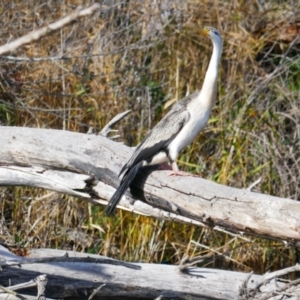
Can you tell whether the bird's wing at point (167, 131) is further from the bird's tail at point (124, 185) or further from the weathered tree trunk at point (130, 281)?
the weathered tree trunk at point (130, 281)

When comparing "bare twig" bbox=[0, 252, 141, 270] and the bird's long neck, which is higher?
the bird's long neck

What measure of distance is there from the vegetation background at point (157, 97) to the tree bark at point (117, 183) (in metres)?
1.23

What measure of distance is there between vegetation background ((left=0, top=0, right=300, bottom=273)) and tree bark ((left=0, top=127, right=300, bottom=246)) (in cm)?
123

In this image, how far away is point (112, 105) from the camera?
5.56 m

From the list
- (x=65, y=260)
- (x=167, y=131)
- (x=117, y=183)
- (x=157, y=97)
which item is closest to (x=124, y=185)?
(x=117, y=183)

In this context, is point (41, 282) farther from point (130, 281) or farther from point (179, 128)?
point (179, 128)

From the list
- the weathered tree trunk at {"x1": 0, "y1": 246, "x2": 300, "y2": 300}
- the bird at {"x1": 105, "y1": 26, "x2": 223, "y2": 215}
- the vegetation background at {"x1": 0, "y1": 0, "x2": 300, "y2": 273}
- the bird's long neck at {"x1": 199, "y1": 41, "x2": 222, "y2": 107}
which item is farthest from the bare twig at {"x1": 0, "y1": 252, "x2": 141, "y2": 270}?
the vegetation background at {"x1": 0, "y1": 0, "x2": 300, "y2": 273}

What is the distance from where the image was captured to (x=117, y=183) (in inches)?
130

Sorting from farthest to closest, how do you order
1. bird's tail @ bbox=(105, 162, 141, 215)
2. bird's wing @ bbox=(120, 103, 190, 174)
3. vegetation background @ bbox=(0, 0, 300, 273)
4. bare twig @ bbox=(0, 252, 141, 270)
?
vegetation background @ bbox=(0, 0, 300, 273) < bird's wing @ bbox=(120, 103, 190, 174) < bird's tail @ bbox=(105, 162, 141, 215) < bare twig @ bbox=(0, 252, 141, 270)

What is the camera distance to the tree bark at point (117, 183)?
284 cm

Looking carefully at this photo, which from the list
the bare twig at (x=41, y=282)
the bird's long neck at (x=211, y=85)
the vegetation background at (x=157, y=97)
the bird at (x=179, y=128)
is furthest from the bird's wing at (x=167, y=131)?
the bare twig at (x=41, y=282)

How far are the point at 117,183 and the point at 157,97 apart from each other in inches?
94.0

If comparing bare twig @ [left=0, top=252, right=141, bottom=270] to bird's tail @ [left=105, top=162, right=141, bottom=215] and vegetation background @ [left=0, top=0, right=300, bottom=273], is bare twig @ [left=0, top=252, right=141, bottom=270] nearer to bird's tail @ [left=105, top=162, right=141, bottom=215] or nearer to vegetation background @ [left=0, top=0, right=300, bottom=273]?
bird's tail @ [left=105, top=162, right=141, bottom=215]

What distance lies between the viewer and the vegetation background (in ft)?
16.2
